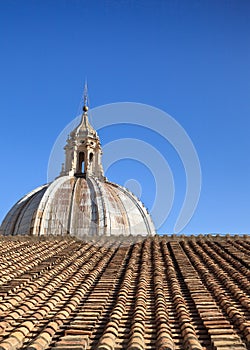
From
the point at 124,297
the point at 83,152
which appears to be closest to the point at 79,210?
the point at 83,152

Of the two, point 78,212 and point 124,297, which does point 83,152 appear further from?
point 124,297

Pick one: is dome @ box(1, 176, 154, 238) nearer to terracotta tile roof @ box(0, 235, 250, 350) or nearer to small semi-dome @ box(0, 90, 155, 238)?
small semi-dome @ box(0, 90, 155, 238)

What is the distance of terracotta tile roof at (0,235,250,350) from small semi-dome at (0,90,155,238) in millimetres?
14218

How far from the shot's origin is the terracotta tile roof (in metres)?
4.20

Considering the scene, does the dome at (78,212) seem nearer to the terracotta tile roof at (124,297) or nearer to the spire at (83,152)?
the spire at (83,152)

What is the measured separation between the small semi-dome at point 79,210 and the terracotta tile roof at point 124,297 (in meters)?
14.2

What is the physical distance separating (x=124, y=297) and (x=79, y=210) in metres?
19.5

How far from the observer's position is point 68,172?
29.8 metres

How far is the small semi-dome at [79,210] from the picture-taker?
79.9 feet

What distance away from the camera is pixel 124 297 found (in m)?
5.75

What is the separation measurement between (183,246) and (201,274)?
3254mm

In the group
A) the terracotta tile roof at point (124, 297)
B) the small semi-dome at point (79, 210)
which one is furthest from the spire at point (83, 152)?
the terracotta tile roof at point (124, 297)

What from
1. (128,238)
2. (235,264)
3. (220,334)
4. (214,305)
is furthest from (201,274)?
(128,238)

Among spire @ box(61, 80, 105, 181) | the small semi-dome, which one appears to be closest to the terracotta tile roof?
the small semi-dome
